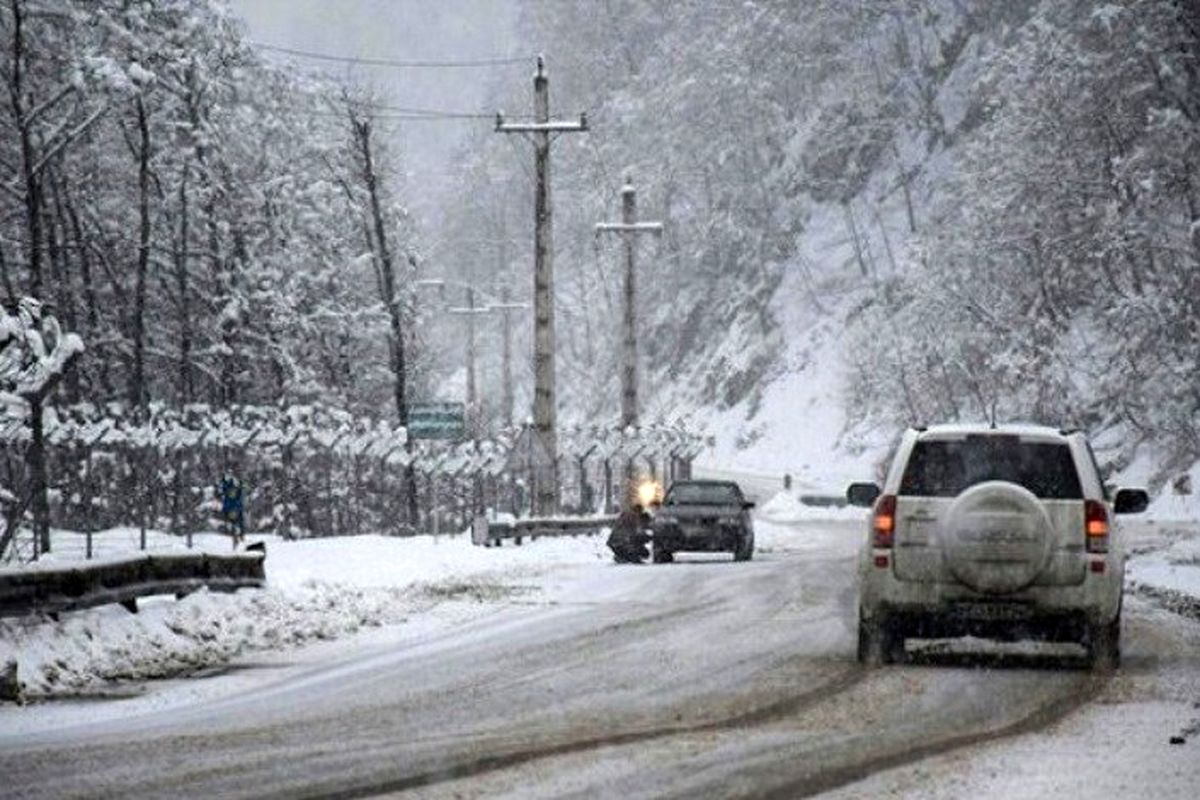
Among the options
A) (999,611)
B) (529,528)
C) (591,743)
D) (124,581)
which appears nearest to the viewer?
(591,743)

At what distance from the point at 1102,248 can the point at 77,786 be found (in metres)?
56.8

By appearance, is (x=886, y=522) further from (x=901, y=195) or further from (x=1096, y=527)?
(x=901, y=195)

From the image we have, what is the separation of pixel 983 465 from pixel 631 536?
2179cm

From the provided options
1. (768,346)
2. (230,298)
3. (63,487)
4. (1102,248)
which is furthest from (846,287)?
(63,487)

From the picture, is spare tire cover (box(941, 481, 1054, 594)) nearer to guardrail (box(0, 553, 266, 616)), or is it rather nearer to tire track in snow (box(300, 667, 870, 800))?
tire track in snow (box(300, 667, 870, 800))

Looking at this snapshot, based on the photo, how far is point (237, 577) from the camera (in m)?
22.5

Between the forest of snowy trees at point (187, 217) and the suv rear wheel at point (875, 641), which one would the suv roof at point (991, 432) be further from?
the forest of snowy trees at point (187, 217)

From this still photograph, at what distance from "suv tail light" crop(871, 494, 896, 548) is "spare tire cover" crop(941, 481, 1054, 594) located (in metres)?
0.45

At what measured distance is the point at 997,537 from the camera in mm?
16297

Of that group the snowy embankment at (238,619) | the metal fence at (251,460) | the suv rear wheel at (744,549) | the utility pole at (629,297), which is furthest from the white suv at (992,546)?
the utility pole at (629,297)

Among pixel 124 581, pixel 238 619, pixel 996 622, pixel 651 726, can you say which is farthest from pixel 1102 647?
pixel 124 581

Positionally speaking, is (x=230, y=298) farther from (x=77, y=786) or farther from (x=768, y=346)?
(x=77, y=786)

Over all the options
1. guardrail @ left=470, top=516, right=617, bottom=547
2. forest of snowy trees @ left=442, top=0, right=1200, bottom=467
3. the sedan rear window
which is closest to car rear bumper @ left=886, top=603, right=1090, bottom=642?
forest of snowy trees @ left=442, top=0, right=1200, bottom=467

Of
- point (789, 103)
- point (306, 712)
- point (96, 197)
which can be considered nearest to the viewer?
point (306, 712)
